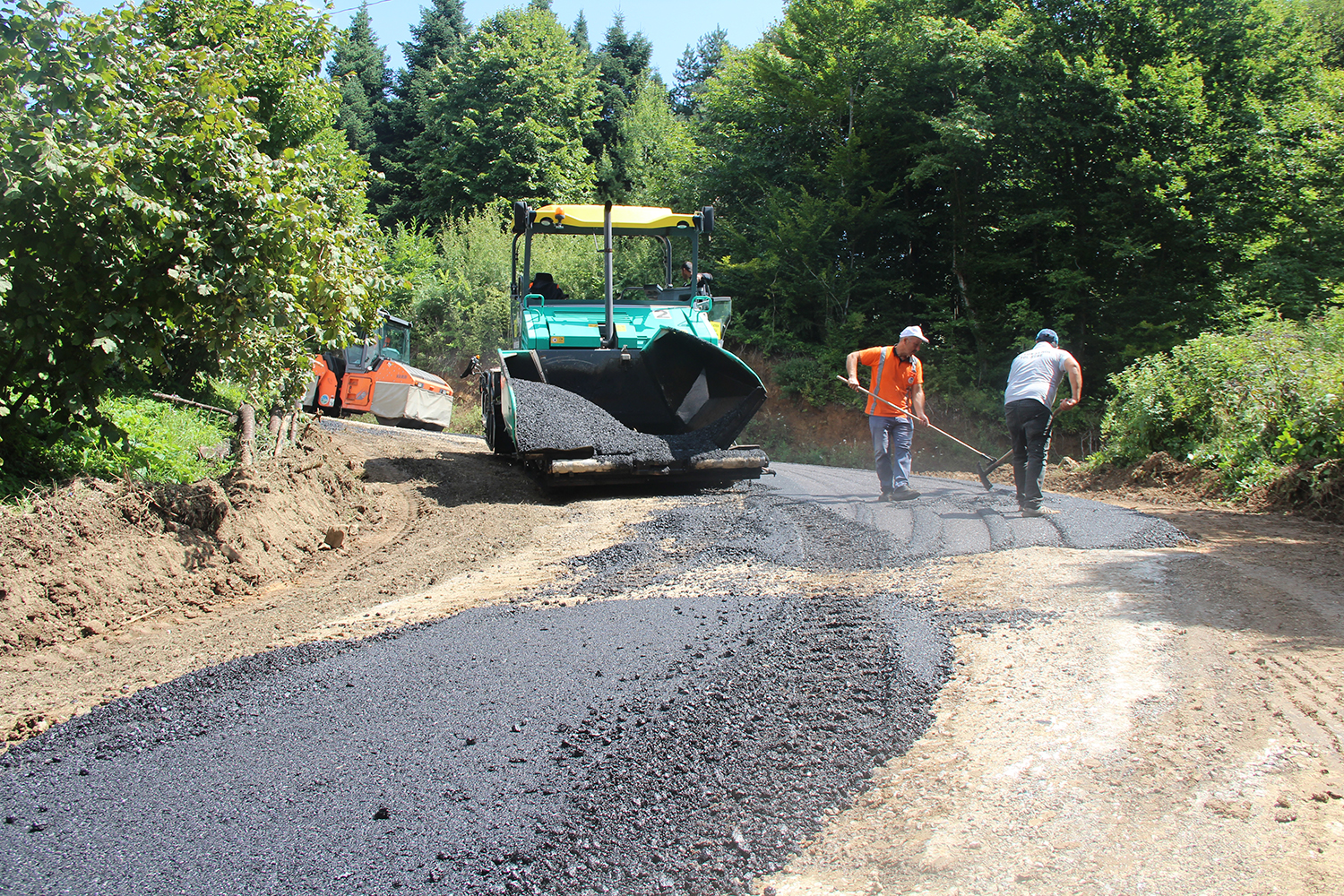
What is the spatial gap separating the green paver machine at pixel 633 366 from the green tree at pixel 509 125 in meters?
21.9

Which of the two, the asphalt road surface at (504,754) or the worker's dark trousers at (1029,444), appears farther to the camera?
the worker's dark trousers at (1029,444)

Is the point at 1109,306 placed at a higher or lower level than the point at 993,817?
higher

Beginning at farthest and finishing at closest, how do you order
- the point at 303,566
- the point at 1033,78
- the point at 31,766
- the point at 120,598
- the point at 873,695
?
the point at 1033,78
the point at 303,566
the point at 120,598
the point at 873,695
the point at 31,766

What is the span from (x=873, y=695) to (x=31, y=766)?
9.71ft

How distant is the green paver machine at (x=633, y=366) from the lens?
8.05m

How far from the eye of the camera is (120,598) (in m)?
4.95

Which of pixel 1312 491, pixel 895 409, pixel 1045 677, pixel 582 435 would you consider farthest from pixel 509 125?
pixel 1045 677

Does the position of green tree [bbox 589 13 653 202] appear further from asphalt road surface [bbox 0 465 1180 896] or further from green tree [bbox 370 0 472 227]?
asphalt road surface [bbox 0 465 1180 896]

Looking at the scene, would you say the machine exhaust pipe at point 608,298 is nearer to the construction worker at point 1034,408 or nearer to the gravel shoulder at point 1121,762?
the construction worker at point 1034,408

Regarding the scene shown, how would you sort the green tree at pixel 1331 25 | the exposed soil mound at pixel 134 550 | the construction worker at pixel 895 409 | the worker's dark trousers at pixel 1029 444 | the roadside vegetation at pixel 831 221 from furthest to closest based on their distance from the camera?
the green tree at pixel 1331 25
the construction worker at pixel 895 409
the worker's dark trousers at pixel 1029 444
the roadside vegetation at pixel 831 221
the exposed soil mound at pixel 134 550

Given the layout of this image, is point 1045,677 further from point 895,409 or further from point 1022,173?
point 1022,173

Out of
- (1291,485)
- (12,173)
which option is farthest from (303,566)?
(1291,485)

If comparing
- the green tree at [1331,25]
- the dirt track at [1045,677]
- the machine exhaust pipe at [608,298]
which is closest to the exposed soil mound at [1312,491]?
the dirt track at [1045,677]

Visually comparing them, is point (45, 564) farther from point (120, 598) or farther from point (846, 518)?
point (846, 518)
